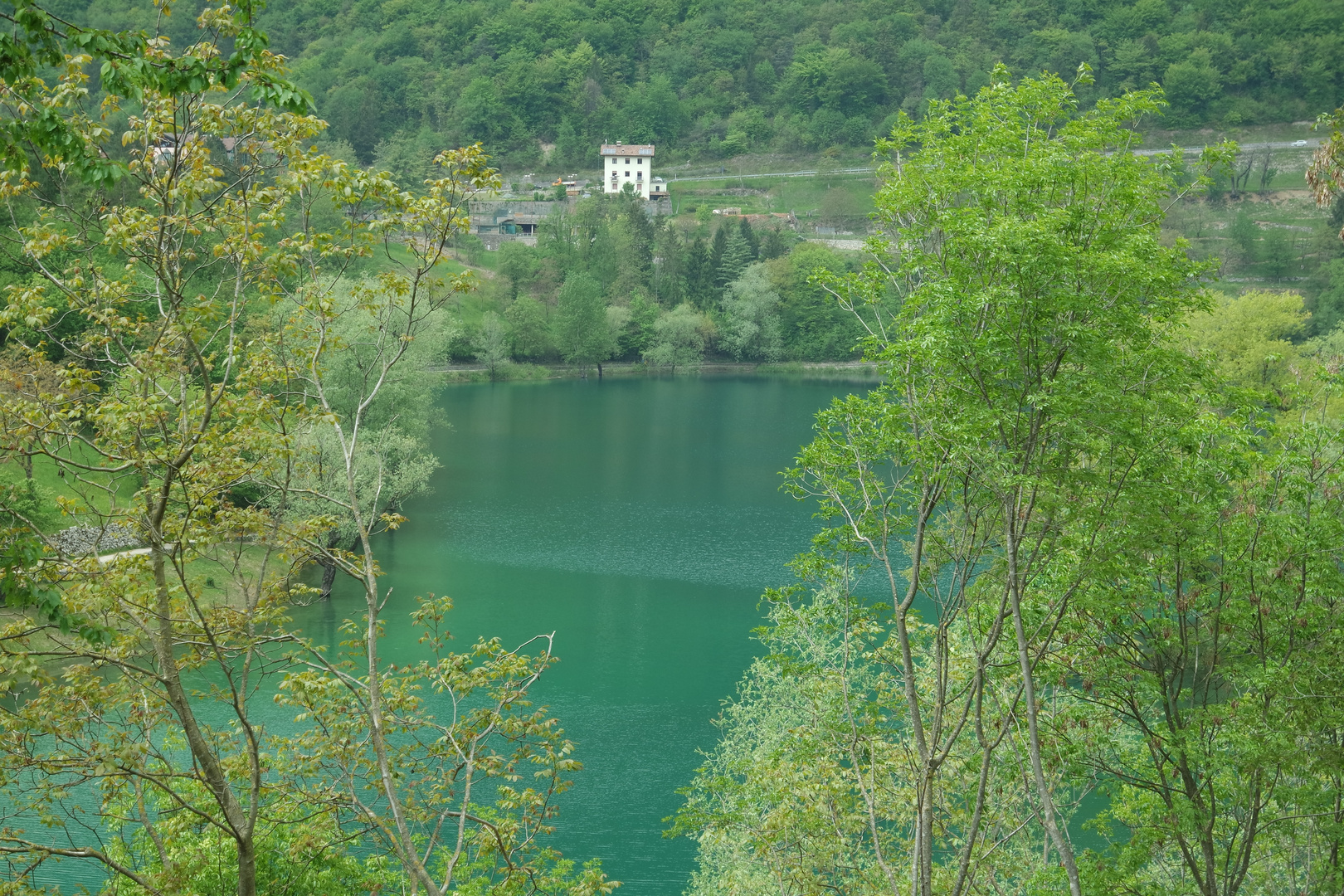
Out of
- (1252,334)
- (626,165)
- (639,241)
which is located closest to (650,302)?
(639,241)

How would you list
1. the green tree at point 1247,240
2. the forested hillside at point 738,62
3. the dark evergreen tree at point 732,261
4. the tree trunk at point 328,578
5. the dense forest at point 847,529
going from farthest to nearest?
the forested hillside at point 738,62, the green tree at point 1247,240, the dark evergreen tree at point 732,261, the tree trunk at point 328,578, the dense forest at point 847,529

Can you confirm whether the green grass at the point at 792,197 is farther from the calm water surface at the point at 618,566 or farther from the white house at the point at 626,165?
the calm water surface at the point at 618,566

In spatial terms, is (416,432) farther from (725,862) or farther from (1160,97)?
(1160,97)

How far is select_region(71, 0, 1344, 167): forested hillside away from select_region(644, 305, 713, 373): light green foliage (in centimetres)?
5146

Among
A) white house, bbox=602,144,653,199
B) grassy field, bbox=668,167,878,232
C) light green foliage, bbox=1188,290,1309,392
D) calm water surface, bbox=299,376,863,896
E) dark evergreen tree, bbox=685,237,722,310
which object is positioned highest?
white house, bbox=602,144,653,199

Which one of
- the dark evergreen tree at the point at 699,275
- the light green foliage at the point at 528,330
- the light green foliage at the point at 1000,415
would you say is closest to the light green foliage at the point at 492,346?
the light green foliage at the point at 528,330

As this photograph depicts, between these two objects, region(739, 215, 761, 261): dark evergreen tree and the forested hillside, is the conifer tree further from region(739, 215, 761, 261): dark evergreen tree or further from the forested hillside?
the forested hillside

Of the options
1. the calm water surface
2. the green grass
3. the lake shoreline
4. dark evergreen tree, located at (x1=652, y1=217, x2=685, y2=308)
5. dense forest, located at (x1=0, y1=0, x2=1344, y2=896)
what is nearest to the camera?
dense forest, located at (x1=0, y1=0, x2=1344, y2=896)

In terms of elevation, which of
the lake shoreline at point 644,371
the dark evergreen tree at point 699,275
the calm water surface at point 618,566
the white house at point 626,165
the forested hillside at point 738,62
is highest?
the forested hillside at point 738,62

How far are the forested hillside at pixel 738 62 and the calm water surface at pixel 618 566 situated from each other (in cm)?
7102

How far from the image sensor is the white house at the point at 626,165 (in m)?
109

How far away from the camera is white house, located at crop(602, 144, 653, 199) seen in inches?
4306

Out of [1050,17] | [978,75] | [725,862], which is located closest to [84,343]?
[725,862]

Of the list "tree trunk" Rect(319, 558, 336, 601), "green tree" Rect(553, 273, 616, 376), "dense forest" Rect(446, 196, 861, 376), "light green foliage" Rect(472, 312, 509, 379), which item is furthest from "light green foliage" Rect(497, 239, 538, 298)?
"tree trunk" Rect(319, 558, 336, 601)
